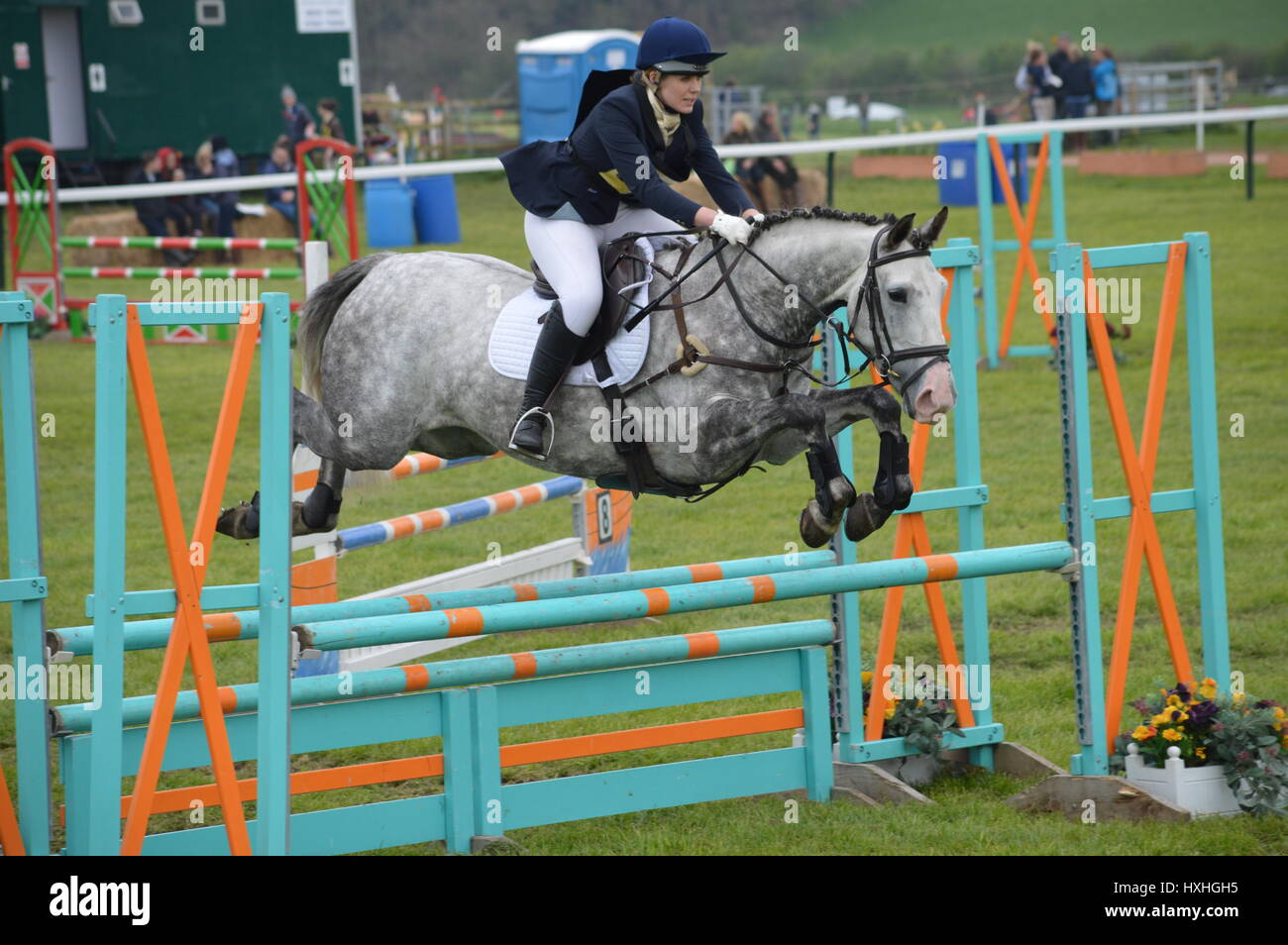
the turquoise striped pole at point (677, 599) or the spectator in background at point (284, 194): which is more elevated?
the spectator in background at point (284, 194)

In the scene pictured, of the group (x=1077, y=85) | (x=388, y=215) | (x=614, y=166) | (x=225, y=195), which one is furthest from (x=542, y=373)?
(x=1077, y=85)

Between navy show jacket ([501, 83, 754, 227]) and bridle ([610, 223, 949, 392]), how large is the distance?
170 millimetres

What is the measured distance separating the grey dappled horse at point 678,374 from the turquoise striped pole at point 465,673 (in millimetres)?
504

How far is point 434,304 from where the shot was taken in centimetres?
524

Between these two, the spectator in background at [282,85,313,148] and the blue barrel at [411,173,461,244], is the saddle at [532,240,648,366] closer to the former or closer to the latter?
the blue barrel at [411,173,461,244]

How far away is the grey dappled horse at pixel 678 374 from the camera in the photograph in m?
4.41

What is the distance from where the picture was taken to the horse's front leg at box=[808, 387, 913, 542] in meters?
4.39

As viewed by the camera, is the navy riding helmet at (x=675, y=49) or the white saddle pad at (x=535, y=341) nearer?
the navy riding helmet at (x=675, y=49)

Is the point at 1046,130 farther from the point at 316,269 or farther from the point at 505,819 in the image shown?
the point at 505,819

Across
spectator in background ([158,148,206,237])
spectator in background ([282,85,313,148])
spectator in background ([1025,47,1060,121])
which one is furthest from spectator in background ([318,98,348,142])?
spectator in background ([1025,47,1060,121])

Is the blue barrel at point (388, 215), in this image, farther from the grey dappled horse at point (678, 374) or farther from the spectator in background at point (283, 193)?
the grey dappled horse at point (678, 374)

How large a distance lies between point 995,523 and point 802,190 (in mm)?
10686

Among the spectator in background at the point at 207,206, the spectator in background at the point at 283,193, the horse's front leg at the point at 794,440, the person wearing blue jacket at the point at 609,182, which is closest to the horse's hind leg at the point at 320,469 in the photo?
the person wearing blue jacket at the point at 609,182
